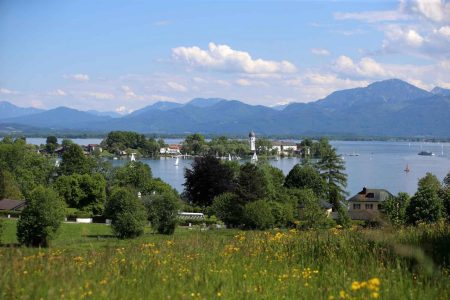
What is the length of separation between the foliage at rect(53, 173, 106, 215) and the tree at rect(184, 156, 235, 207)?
24.0 ft

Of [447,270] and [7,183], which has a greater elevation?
[447,270]

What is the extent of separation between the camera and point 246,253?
6.63 metres

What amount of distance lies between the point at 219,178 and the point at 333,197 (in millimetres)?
12051

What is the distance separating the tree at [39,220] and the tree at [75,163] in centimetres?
3596

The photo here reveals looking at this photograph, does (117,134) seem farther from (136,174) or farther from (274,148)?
(136,174)

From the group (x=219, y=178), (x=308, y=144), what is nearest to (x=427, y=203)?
(x=219, y=178)

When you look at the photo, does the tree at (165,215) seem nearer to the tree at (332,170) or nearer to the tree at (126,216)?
the tree at (126,216)

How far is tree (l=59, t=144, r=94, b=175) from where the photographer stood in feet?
204

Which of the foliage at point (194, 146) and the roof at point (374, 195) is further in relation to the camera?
the foliage at point (194, 146)

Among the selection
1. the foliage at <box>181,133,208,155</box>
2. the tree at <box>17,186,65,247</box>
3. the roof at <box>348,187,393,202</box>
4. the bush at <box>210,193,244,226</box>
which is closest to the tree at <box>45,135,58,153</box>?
the foliage at <box>181,133,208,155</box>

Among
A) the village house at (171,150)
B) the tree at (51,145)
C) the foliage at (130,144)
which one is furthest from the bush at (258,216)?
the village house at (171,150)

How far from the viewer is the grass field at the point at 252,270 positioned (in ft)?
15.0

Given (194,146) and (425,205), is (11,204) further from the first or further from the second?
(194,146)

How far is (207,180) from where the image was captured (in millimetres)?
49469
